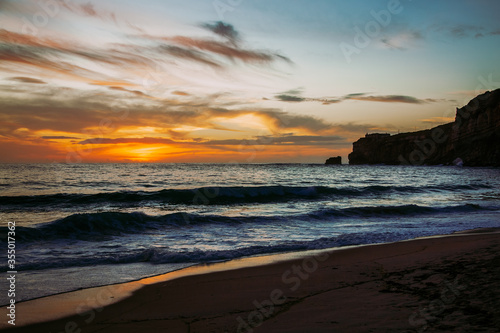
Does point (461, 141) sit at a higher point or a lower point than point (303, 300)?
higher

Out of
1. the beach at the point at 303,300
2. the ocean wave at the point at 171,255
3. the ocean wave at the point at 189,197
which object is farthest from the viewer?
the ocean wave at the point at 189,197

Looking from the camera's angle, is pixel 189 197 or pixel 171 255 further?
pixel 189 197

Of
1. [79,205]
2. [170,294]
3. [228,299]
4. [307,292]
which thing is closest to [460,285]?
[307,292]

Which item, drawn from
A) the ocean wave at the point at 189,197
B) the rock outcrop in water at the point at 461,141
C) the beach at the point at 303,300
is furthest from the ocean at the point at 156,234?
the rock outcrop in water at the point at 461,141

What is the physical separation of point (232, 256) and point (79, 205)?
52.2ft

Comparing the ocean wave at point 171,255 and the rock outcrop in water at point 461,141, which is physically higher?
the rock outcrop in water at point 461,141

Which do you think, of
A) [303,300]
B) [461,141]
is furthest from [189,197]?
[461,141]

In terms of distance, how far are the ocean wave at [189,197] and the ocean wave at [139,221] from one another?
7.31m

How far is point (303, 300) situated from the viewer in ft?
15.2

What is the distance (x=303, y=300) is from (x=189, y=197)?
2071cm

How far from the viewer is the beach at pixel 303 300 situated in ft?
11.8

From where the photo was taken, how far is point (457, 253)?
6391 mm

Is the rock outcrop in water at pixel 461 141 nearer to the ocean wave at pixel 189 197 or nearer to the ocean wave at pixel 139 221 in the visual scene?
the ocean wave at pixel 189 197

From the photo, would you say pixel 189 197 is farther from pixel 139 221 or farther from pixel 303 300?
pixel 303 300
